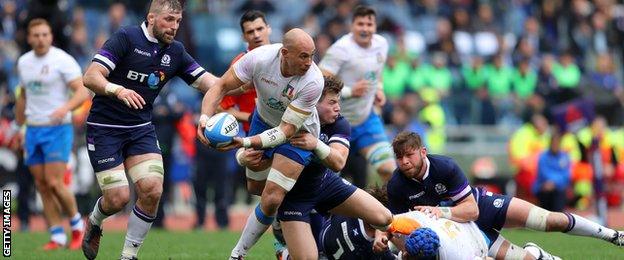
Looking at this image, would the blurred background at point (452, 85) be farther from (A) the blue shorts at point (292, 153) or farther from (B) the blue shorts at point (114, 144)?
(A) the blue shorts at point (292, 153)

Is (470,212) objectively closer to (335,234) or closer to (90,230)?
(335,234)

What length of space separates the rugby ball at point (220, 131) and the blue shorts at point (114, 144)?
1.63 m

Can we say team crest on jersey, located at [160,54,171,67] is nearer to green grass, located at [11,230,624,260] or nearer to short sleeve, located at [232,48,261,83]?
short sleeve, located at [232,48,261,83]

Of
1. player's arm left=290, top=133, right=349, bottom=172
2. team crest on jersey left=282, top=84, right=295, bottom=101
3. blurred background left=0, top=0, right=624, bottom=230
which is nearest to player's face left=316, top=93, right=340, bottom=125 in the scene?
player's arm left=290, top=133, right=349, bottom=172

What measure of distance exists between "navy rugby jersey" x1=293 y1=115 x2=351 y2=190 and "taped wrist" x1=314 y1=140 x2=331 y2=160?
28cm

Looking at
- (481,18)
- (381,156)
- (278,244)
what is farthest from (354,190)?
(481,18)

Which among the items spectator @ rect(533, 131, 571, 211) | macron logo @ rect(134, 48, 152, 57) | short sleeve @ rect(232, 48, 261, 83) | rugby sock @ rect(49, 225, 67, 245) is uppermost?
short sleeve @ rect(232, 48, 261, 83)

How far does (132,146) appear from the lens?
447 inches

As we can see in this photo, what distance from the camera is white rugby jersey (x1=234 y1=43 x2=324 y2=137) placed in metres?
10.2

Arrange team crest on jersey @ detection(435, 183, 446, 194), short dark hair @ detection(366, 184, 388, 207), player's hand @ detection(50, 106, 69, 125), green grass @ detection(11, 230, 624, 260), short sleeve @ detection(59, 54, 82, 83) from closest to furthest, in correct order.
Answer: team crest on jersey @ detection(435, 183, 446, 194) → short dark hair @ detection(366, 184, 388, 207) → green grass @ detection(11, 230, 624, 260) → player's hand @ detection(50, 106, 69, 125) → short sleeve @ detection(59, 54, 82, 83)

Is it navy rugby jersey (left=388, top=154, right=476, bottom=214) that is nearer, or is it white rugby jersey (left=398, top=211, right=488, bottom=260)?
white rugby jersey (left=398, top=211, right=488, bottom=260)

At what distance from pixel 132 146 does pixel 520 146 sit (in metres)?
12.2

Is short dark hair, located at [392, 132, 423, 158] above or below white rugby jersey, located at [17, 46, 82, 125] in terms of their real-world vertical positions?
above

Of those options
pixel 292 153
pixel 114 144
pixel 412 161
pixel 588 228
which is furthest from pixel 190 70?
pixel 588 228
